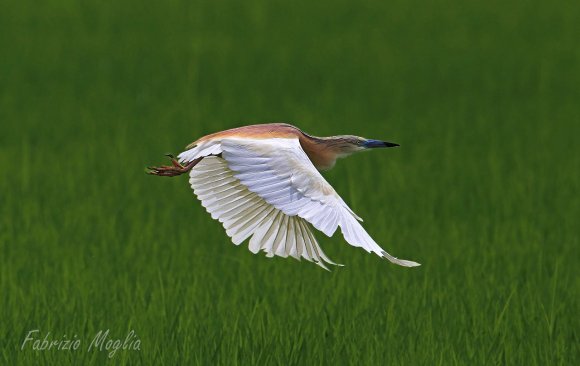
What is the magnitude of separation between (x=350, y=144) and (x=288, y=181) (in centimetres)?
70

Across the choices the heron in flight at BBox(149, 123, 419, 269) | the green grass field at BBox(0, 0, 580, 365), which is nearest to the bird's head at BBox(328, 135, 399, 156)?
the heron in flight at BBox(149, 123, 419, 269)

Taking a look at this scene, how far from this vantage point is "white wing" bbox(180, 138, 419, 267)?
3912mm

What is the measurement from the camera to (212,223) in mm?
7422

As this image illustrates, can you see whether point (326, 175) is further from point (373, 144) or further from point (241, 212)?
point (241, 212)

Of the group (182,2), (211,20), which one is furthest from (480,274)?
(182,2)

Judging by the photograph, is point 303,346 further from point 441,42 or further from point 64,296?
point 441,42

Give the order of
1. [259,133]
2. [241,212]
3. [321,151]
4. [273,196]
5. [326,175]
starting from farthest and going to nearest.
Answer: [326,175] → [321,151] → [241,212] → [259,133] → [273,196]

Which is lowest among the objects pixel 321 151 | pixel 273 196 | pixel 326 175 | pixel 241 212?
pixel 326 175
